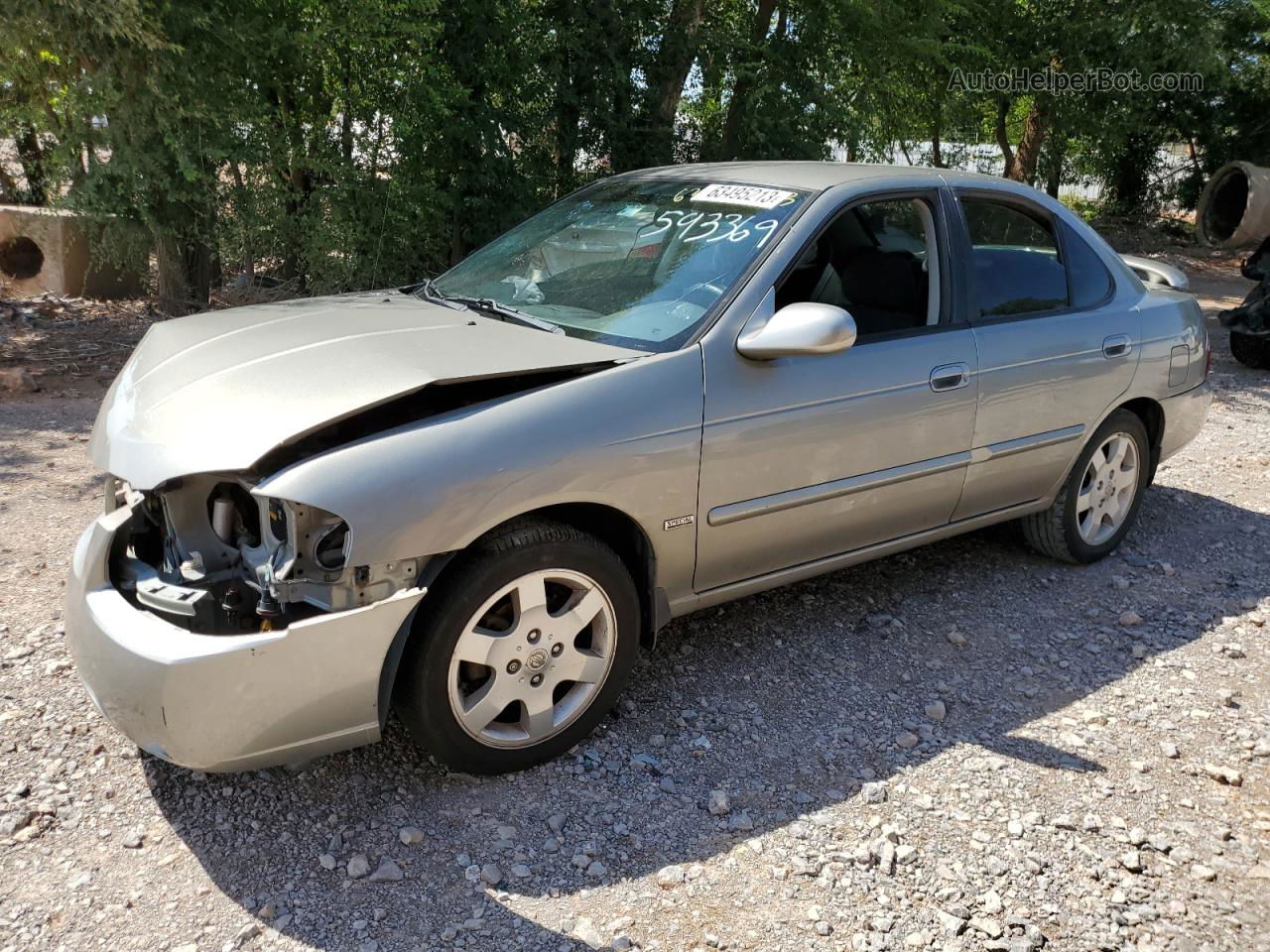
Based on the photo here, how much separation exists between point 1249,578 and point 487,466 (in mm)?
3827

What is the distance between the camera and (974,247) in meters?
4.23

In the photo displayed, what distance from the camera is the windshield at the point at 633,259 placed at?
353 cm

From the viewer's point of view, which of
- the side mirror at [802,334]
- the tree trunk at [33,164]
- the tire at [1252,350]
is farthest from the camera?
the tree trunk at [33,164]

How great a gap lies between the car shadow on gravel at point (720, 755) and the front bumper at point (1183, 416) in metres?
0.59

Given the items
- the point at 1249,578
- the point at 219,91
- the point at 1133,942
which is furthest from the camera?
the point at 219,91

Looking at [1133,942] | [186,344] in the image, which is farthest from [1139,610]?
[186,344]

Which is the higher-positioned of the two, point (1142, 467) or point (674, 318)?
point (674, 318)

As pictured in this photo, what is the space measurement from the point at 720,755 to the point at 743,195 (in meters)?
1.95

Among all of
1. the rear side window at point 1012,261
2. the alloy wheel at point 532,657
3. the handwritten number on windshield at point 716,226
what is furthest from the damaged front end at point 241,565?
the rear side window at point 1012,261

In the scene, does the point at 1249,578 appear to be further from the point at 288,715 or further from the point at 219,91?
the point at 219,91

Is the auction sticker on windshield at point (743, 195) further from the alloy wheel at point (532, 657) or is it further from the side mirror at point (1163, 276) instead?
the side mirror at point (1163, 276)

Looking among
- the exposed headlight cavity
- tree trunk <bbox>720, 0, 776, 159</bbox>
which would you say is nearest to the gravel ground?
the exposed headlight cavity

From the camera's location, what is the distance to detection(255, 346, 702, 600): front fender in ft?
8.91

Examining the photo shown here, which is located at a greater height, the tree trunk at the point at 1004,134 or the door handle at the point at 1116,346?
the tree trunk at the point at 1004,134
